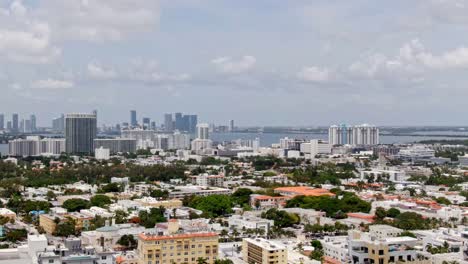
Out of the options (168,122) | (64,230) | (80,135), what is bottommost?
(64,230)

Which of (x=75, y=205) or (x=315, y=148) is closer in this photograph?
(x=75, y=205)

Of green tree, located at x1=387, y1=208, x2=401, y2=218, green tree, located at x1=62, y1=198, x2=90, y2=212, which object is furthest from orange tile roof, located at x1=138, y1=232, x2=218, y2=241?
green tree, located at x1=62, y1=198, x2=90, y2=212

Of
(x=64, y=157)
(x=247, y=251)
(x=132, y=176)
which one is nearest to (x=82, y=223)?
(x=247, y=251)

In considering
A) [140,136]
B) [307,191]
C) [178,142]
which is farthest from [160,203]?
[140,136]

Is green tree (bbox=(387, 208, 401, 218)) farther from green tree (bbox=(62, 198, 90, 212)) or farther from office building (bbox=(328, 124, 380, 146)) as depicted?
office building (bbox=(328, 124, 380, 146))

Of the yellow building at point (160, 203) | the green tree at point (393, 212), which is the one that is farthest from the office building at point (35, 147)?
the green tree at point (393, 212)

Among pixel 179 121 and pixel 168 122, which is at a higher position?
pixel 179 121

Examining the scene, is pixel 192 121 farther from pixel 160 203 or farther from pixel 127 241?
pixel 127 241

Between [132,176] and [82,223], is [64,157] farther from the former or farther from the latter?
[82,223]
